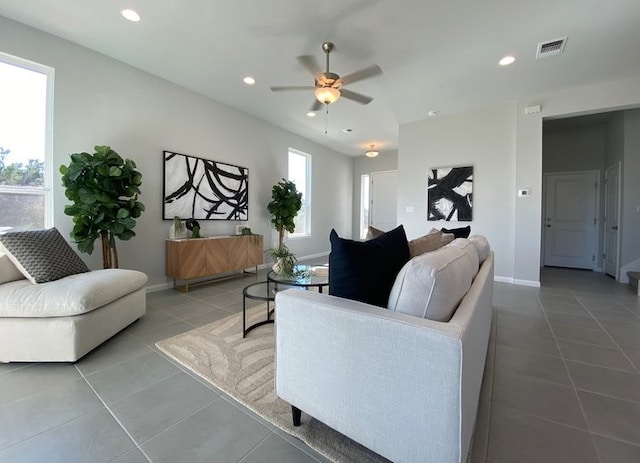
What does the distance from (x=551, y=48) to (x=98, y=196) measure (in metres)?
5.00

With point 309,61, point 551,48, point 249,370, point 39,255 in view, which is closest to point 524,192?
point 551,48

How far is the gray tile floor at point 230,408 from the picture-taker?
1.21 m

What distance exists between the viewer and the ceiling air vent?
2.81 meters

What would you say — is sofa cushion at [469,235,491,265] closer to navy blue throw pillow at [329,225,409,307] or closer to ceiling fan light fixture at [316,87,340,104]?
navy blue throw pillow at [329,225,409,307]

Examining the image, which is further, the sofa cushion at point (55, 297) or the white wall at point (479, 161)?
the white wall at point (479, 161)

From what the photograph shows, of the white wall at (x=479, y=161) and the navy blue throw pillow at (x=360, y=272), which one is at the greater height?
the white wall at (x=479, y=161)

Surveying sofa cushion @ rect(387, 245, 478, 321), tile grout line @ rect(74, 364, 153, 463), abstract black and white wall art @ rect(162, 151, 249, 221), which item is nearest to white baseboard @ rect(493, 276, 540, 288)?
sofa cushion @ rect(387, 245, 478, 321)

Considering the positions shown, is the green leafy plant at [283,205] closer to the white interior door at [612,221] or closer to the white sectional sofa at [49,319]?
the white sectional sofa at [49,319]

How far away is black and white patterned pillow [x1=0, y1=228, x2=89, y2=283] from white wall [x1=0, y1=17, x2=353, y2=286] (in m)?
0.85

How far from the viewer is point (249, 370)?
184cm

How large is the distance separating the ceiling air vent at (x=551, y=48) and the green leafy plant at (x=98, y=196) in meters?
4.66

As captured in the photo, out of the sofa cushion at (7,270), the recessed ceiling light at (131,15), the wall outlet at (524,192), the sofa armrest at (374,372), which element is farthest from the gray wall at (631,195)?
the sofa cushion at (7,270)

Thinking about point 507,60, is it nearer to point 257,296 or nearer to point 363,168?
point 257,296

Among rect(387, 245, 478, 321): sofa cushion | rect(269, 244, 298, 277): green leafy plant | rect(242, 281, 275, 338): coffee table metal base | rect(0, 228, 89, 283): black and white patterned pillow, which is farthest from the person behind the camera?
rect(269, 244, 298, 277): green leafy plant
